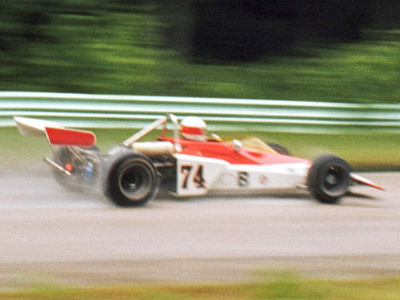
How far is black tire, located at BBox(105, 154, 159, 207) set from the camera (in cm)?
814

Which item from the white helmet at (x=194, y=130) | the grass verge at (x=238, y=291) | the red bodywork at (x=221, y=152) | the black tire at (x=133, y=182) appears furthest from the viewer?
the white helmet at (x=194, y=130)

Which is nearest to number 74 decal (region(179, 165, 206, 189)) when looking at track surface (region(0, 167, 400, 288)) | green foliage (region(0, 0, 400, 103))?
track surface (region(0, 167, 400, 288))

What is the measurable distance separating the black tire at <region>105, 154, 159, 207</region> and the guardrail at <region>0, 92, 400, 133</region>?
3839mm

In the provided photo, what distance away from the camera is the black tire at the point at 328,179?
29.3 ft

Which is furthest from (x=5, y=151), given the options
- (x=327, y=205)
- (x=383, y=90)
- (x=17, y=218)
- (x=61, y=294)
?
(x=383, y=90)

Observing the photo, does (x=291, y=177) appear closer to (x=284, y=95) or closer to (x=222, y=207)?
(x=222, y=207)

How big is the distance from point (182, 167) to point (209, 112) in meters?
4.06

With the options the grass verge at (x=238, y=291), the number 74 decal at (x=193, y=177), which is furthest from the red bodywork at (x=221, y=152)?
the grass verge at (x=238, y=291)

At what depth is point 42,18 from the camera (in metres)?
15.1

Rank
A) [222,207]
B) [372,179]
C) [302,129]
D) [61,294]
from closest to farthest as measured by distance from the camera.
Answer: [61,294]
[222,207]
[372,179]
[302,129]

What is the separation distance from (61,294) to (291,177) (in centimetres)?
435

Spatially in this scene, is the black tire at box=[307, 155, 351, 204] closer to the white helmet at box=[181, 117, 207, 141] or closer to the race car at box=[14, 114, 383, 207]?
the race car at box=[14, 114, 383, 207]

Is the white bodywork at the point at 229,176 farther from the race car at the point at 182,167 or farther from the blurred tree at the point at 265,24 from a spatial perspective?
the blurred tree at the point at 265,24

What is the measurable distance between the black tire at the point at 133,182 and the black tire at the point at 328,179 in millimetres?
1710
